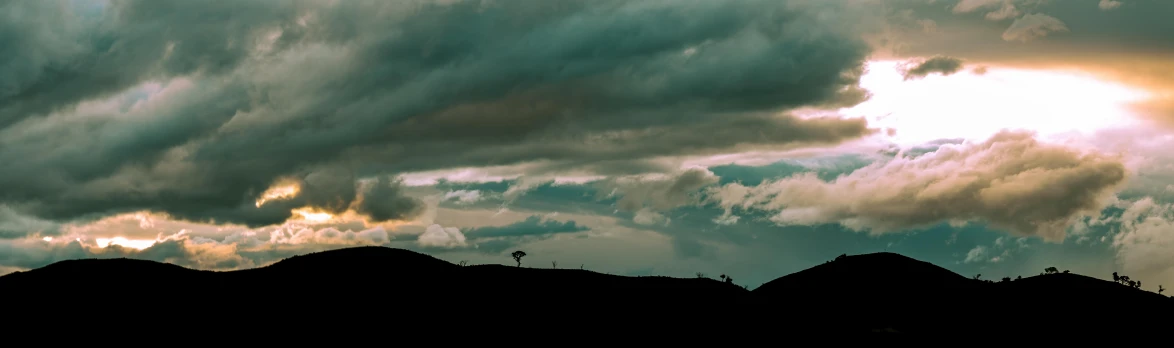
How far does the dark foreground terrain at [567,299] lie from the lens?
90.9 metres

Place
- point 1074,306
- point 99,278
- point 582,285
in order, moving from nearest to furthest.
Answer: point 99,278, point 1074,306, point 582,285

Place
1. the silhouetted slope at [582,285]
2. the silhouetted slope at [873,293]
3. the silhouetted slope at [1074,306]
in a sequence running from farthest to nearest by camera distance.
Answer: the silhouetted slope at [873,293] → the silhouetted slope at [582,285] → the silhouetted slope at [1074,306]

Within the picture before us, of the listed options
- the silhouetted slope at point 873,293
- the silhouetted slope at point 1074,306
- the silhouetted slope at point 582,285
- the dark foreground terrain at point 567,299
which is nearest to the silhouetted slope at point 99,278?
the dark foreground terrain at point 567,299

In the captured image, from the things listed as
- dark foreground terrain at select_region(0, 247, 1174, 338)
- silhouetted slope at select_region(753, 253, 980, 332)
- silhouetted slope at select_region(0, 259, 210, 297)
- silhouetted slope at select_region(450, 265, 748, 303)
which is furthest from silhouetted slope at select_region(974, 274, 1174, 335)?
silhouetted slope at select_region(0, 259, 210, 297)

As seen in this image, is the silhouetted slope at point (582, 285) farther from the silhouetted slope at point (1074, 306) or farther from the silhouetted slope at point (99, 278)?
the silhouetted slope at point (99, 278)

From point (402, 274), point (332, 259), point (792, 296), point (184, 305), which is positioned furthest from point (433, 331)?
point (792, 296)

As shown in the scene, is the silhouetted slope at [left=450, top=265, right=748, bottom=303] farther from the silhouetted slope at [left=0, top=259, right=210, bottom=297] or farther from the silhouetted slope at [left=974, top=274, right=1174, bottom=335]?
the silhouetted slope at [left=0, top=259, right=210, bottom=297]

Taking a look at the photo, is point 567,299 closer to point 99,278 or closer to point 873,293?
point 873,293

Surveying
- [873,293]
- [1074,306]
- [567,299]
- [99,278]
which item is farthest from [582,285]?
[1074,306]

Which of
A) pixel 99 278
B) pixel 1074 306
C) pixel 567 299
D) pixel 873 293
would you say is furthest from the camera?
pixel 873 293

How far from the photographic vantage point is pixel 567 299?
10106cm

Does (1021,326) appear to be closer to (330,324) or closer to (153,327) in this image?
(330,324)

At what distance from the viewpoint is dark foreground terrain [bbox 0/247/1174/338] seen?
9088 cm

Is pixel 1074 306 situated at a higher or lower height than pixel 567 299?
higher
